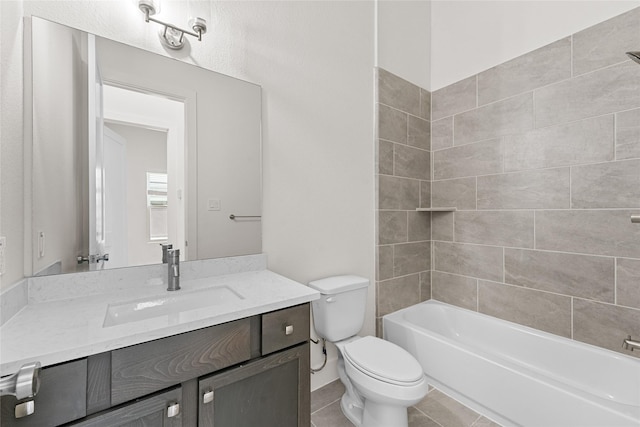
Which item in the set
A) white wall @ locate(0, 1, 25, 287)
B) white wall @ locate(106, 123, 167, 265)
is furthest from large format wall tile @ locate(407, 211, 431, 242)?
white wall @ locate(0, 1, 25, 287)

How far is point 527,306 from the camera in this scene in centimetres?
196

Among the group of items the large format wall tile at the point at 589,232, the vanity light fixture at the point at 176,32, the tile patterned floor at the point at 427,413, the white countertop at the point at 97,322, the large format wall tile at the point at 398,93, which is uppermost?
the large format wall tile at the point at 398,93

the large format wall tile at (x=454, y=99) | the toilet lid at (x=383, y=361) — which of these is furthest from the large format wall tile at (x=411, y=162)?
the toilet lid at (x=383, y=361)

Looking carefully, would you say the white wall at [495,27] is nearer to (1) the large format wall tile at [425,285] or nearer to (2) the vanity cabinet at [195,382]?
(1) the large format wall tile at [425,285]

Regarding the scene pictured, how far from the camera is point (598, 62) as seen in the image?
1.66m

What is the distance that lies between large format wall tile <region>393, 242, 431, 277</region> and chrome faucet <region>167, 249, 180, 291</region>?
5.11 feet

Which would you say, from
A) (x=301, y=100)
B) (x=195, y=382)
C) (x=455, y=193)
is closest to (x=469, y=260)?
(x=455, y=193)

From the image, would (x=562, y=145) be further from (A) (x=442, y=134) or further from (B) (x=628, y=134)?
(A) (x=442, y=134)

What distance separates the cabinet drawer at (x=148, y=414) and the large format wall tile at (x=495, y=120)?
2405mm

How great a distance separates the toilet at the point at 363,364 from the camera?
132 centimetres

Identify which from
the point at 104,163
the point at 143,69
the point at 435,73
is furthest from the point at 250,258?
the point at 435,73

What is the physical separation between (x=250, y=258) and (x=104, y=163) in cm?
80

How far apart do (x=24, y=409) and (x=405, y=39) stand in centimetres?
289

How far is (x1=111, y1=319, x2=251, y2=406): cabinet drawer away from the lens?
2.64 feet
